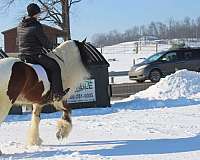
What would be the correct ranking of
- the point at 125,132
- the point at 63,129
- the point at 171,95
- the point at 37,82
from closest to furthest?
the point at 37,82 < the point at 63,129 < the point at 125,132 < the point at 171,95

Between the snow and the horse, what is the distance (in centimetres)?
41

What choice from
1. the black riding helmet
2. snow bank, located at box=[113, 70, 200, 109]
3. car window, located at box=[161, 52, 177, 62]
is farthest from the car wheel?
the black riding helmet

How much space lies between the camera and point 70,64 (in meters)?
9.59

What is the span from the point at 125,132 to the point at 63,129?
149cm

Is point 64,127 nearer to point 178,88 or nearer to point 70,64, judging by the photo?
point 70,64

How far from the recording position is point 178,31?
12988 centimetres

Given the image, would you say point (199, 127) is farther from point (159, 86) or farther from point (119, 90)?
point (119, 90)

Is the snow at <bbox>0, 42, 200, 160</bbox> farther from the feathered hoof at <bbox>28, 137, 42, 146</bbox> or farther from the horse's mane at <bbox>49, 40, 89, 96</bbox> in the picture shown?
the horse's mane at <bbox>49, 40, 89, 96</bbox>

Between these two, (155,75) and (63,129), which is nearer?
(63,129)

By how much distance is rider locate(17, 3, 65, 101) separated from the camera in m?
9.09

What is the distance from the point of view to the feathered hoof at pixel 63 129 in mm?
9180

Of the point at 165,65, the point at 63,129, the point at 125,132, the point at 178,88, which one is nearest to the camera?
the point at 63,129

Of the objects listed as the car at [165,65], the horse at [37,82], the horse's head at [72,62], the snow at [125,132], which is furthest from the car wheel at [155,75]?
the horse's head at [72,62]

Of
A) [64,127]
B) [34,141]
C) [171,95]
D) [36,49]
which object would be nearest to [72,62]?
[36,49]
